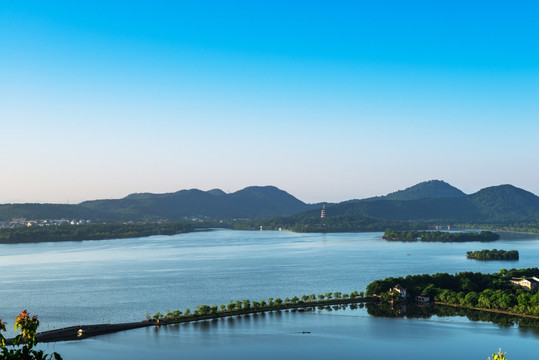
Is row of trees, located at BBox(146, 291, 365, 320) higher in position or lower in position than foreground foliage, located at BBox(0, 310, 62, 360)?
lower

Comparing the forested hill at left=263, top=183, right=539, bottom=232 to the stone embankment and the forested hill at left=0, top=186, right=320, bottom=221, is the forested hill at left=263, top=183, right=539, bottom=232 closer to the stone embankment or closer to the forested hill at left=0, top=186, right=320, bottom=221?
the forested hill at left=0, top=186, right=320, bottom=221

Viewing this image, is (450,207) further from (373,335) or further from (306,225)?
(373,335)

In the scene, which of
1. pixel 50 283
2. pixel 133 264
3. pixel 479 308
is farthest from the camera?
pixel 133 264

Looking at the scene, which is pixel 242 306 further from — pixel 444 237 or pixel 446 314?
pixel 444 237

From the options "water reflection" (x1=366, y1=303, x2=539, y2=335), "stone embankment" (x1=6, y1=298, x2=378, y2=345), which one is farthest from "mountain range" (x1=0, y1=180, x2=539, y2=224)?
"water reflection" (x1=366, y1=303, x2=539, y2=335)

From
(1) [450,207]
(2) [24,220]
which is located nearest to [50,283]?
(2) [24,220]

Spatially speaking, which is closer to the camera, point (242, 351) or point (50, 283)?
point (242, 351)
